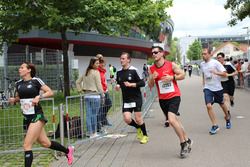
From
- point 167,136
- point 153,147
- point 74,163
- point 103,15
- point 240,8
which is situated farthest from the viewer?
point 240,8

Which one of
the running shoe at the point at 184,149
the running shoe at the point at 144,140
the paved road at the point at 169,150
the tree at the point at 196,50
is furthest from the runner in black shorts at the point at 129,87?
the tree at the point at 196,50

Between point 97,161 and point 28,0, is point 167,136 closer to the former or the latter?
point 97,161

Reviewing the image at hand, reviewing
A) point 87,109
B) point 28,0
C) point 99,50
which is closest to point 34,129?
point 87,109

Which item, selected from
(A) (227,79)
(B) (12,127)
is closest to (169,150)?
(B) (12,127)

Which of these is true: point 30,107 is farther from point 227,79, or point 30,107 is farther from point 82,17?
point 82,17

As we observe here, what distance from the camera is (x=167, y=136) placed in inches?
266

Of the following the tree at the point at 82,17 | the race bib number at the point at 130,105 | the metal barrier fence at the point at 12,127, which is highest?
the tree at the point at 82,17

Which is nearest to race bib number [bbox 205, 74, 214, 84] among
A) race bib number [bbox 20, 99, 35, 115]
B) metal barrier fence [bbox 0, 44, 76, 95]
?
race bib number [bbox 20, 99, 35, 115]

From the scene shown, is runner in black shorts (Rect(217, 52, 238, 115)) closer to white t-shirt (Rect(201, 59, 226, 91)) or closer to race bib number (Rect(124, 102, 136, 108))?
white t-shirt (Rect(201, 59, 226, 91))

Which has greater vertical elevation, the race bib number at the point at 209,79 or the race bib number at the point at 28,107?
the race bib number at the point at 209,79

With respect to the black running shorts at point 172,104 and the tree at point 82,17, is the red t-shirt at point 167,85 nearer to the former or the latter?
the black running shorts at point 172,104

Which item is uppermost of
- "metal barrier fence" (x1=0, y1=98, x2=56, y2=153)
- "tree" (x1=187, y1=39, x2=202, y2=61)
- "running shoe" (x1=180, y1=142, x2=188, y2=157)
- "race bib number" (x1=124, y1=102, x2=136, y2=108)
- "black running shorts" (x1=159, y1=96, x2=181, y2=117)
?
"tree" (x1=187, y1=39, x2=202, y2=61)

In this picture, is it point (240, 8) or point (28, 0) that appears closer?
point (28, 0)

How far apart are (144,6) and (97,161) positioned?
1072 centimetres
